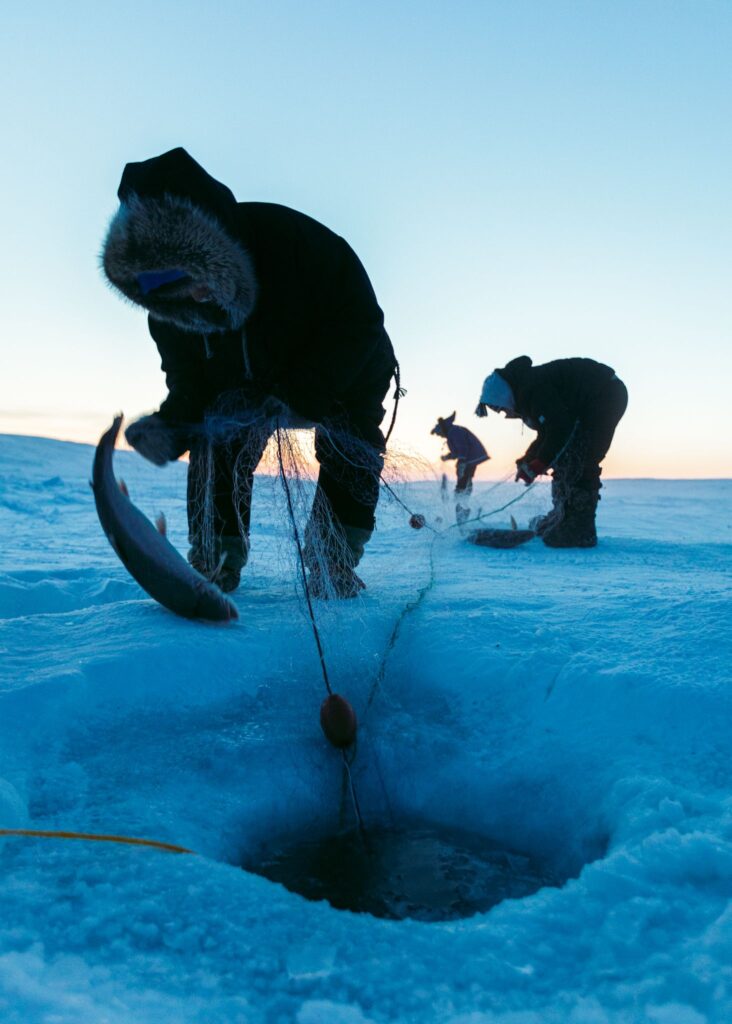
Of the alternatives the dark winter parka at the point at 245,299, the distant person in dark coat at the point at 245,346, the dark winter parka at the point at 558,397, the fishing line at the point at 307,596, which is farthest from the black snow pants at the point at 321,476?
the dark winter parka at the point at 558,397

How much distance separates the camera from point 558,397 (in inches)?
257

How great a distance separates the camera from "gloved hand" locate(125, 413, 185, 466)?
3.36m

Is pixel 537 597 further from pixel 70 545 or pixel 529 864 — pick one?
pixel 70 545

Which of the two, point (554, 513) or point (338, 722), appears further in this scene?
point (554, 513)

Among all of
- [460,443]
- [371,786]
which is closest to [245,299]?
[371,786]

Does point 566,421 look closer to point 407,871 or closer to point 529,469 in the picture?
point 529,469

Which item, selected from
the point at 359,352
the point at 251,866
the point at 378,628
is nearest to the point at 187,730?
the point at 251,866

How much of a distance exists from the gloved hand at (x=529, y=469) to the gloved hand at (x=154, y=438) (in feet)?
12.7

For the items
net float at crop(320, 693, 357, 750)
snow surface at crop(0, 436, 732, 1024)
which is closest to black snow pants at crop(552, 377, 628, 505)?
snow surface at crop(0, 436, 732, 1024)

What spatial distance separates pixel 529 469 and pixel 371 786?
4.69 m

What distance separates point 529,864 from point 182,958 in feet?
3.67

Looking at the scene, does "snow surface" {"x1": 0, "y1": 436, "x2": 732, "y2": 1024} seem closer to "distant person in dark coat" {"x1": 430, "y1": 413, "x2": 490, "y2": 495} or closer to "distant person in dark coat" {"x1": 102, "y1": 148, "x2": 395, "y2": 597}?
"distant person in dark coat" {"x1": 102, "y1": 148, "x2": 395, "y2": 597}

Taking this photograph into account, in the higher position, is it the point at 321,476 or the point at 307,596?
the point at 321,476

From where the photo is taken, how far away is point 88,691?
87.7 inches
